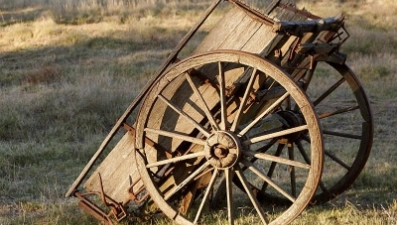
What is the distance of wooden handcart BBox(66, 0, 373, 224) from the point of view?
4473 mm

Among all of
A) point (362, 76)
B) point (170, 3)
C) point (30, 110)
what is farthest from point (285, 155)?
→ point (170, 3)

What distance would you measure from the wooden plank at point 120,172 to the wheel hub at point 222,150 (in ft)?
2.77

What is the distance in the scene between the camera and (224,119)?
15.2ft

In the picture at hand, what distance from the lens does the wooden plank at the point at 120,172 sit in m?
5.28

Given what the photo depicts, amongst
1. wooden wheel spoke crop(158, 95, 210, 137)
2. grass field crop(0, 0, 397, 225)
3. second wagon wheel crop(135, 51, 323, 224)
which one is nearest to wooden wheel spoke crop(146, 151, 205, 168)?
second wagon wheel crop(135, 51, 323, 224)

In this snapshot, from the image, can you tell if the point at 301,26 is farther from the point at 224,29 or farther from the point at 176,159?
the point at 176,159

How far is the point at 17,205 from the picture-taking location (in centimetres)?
638

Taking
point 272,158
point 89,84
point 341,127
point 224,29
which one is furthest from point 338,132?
point 89,84

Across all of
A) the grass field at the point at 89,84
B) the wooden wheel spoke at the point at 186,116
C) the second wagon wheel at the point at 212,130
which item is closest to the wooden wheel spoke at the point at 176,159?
the second wagon wheel at the point at 212,130

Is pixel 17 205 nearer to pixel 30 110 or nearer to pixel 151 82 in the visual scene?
pixel 151 82

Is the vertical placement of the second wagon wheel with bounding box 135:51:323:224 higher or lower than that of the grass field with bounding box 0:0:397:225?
higher

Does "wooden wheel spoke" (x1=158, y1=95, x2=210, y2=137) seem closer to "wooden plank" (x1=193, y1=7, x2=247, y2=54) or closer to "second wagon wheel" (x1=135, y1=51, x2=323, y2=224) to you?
"second wagon wheel" (x1=135, y1=51, x2=323, y2=224)

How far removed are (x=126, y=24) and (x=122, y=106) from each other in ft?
33.3

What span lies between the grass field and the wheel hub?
107 cm
